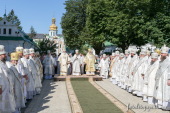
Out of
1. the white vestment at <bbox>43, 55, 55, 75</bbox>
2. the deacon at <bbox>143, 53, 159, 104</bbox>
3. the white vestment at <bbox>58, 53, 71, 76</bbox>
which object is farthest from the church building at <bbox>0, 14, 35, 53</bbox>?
the deacon at <bbox>143, 53, 159, 104</bbox>

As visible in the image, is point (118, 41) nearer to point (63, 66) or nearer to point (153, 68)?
point (63, 66)

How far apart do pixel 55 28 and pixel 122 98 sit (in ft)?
372

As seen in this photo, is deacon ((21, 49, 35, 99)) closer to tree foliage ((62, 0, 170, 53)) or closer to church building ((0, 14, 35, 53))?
tree foliage ((62, 0, 170, 53))

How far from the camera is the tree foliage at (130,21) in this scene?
2785 cm

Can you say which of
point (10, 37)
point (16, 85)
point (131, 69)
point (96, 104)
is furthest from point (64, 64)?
A: point (10, 37)

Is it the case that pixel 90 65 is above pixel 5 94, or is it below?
above

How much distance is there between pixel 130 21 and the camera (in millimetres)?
30391

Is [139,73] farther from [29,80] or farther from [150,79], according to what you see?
[29,80]

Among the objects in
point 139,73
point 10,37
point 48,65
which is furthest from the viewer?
point 10,37

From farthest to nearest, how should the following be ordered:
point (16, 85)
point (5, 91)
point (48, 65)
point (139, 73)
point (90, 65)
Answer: point (90, 65) < point (48, 65) < point (139, 73) < point (16, 85) < point (5, 91)

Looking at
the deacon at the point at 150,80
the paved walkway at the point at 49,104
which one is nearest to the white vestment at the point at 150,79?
the deacon at the point at 150,80

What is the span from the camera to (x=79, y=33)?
49406 mm

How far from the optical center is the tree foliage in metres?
27.8

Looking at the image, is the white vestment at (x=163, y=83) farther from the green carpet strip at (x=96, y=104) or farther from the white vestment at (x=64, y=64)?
the white vestment at (x=64, y=64)
